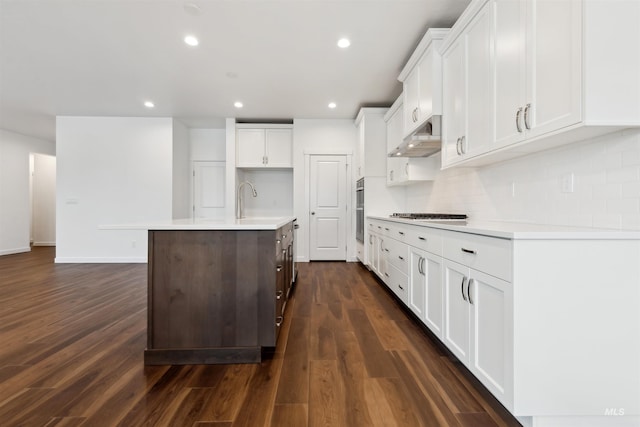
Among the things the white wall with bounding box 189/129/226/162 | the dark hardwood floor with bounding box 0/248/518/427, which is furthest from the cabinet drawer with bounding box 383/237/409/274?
the white wall with bounding box 189/129/226/162

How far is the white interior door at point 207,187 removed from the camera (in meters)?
6.14

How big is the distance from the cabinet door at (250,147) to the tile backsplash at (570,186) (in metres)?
3.90

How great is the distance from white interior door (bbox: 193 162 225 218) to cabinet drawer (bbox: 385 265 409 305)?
4154mm

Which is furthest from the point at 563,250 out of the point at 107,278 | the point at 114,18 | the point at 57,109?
the point at 57,109

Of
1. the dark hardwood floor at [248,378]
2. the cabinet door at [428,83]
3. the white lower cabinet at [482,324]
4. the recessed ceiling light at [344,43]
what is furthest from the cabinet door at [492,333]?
the recessed ceiling light at [344,43]

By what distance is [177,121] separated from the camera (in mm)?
5574

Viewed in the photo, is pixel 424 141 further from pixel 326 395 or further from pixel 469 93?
pixel 326 395

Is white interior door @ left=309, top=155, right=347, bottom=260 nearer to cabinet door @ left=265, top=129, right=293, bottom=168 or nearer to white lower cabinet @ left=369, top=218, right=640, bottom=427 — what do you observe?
cabinet door @ left=265, top=129, right=293, bottom=168

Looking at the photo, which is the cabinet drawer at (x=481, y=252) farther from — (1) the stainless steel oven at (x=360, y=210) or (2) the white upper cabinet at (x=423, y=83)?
(1) the stainless steel oven at (x=360, y=210)

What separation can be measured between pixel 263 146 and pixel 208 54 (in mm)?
2349

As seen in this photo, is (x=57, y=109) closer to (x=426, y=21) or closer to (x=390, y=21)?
(x=390, y=21)

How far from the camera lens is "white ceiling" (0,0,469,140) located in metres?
2.58

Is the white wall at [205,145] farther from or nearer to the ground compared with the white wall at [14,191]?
farther from the ground

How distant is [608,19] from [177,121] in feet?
19.4
